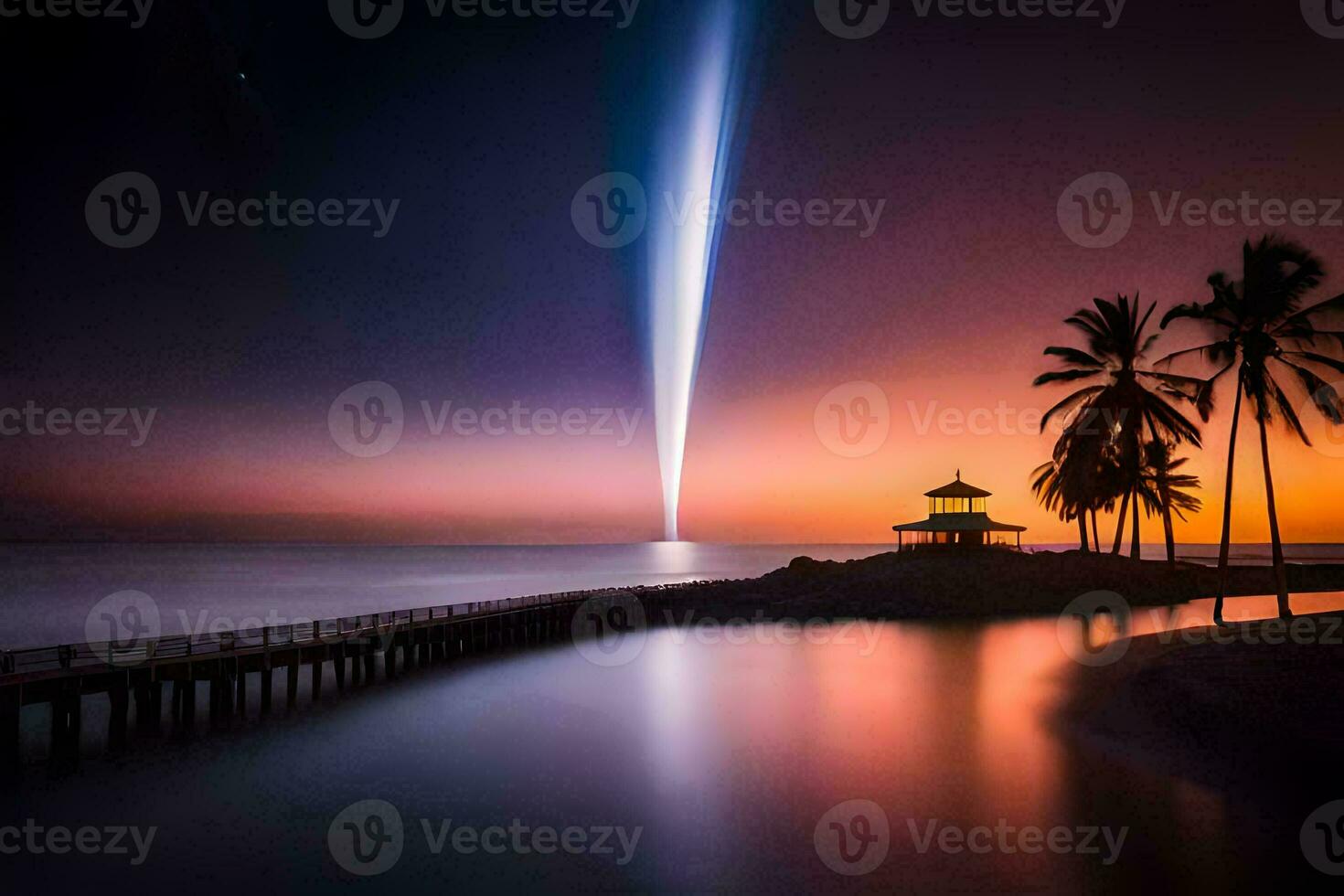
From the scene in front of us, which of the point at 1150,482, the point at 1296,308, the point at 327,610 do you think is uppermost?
the point at 1296,308

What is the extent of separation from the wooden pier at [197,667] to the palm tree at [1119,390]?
115 feet

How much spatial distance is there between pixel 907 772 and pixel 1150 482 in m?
58.2

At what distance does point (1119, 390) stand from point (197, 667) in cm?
4841

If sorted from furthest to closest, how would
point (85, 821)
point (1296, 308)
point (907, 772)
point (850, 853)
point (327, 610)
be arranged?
point (327, 610) → point (1296, 308) → point (907, 772) → point (85, 821) → point (850, 853)

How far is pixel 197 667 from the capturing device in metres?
28.9

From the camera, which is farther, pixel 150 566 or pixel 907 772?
pixel 150 566

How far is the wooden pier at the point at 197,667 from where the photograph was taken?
24067mm

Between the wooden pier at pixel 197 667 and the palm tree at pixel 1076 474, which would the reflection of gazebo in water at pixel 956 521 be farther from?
the wooden pier at pixel 197 667

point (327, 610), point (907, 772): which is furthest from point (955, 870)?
point (327, 610)

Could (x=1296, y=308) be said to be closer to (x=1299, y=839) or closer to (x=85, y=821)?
(x=1299, y=839)

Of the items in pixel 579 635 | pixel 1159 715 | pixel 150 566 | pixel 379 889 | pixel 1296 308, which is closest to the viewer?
pixel 379 889

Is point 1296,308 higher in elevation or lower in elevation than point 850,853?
higher

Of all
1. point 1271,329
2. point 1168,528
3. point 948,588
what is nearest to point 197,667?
point 1271,329

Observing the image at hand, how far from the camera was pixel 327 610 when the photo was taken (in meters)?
80.2
